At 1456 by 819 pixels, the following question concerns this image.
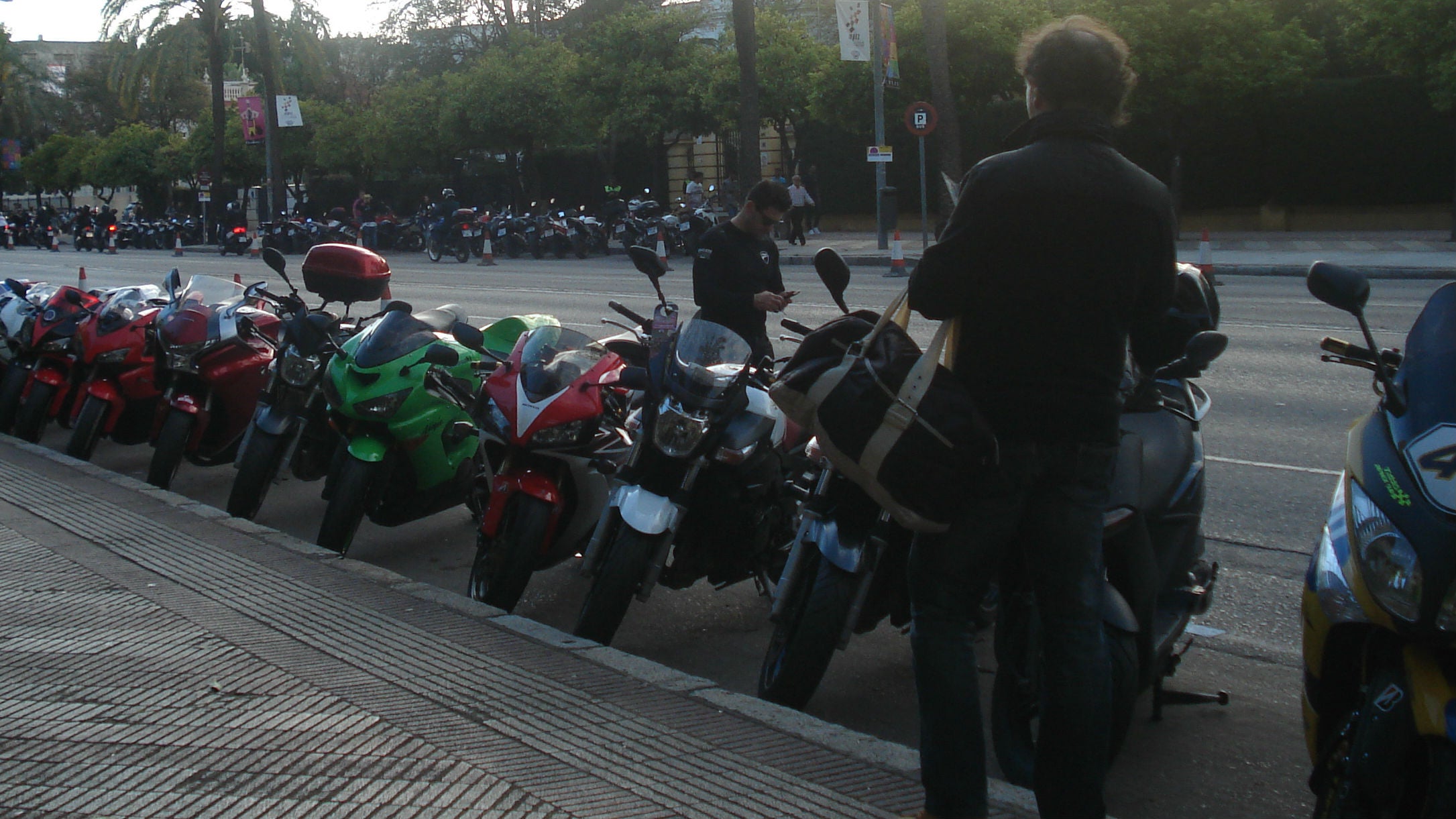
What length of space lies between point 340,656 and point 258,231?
3861cm

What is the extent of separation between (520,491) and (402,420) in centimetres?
116

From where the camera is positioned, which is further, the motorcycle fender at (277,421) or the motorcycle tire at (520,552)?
the motorcycle fender at (277,421)

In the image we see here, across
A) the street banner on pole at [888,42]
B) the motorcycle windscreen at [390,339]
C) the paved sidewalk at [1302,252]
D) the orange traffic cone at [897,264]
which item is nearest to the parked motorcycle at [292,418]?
the motorcycle windscreen at [390,339]

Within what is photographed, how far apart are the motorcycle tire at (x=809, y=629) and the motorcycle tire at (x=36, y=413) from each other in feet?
22.4

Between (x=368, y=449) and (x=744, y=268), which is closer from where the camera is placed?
(x=368, y=449)

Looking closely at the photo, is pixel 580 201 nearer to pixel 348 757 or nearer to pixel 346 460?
pixel 346 460

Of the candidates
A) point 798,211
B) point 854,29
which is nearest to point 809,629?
point 854,29

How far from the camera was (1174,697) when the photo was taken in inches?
173

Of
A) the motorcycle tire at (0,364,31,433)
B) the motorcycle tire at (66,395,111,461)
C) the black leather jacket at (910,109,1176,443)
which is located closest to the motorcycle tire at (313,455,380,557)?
the motorcycle tire at (66,395,111,461)

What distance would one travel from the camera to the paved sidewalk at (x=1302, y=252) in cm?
1856

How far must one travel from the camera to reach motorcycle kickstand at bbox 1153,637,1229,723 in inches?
171

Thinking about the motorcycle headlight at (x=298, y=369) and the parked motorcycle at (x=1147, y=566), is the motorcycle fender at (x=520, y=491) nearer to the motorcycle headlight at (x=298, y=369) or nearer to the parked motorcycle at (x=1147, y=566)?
the motorcycle headlight at (x=298, y=369)

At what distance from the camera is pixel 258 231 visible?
40.6m

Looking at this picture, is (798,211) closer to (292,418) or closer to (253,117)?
(253,117)
